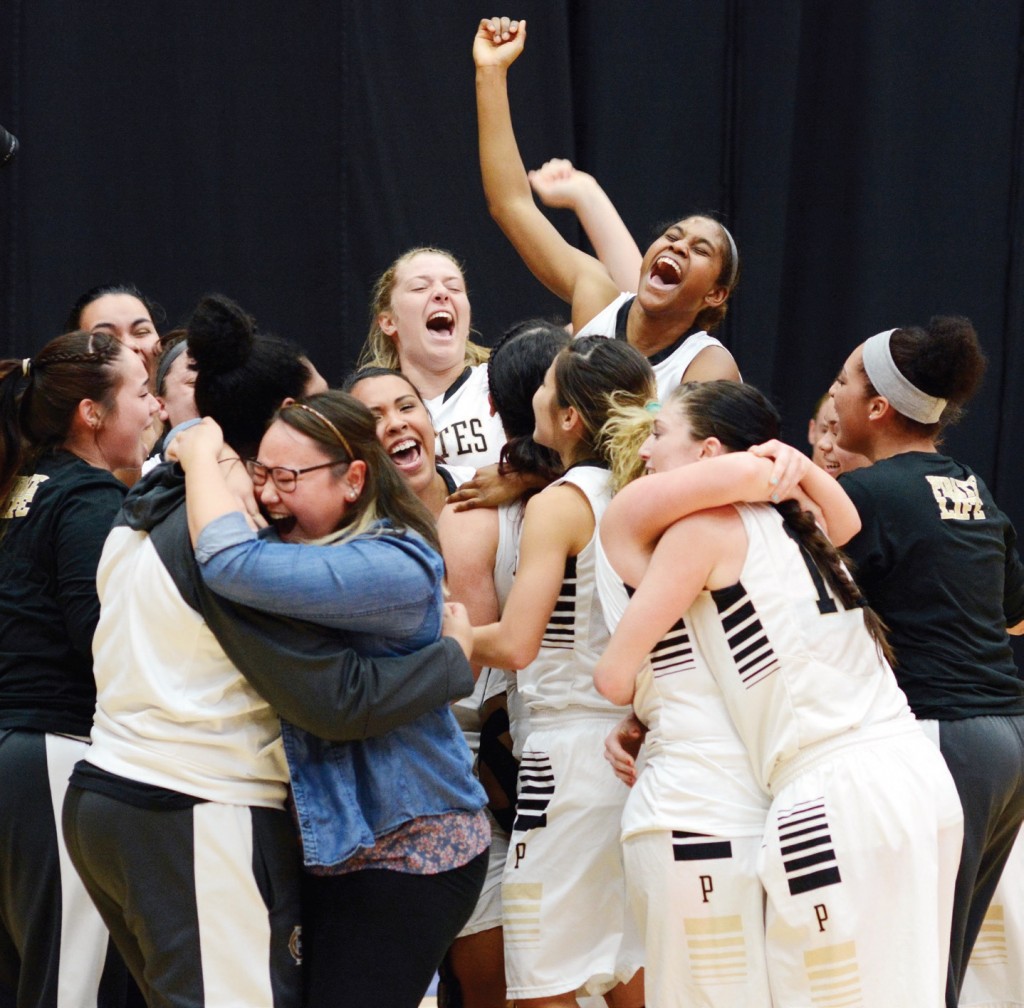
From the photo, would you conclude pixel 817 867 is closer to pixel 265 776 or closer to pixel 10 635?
pixel 265 776

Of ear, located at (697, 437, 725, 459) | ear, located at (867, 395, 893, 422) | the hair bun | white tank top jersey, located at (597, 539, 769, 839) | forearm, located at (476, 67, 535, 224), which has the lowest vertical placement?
white tank top jersey, located at (597, 539, 769, 839)

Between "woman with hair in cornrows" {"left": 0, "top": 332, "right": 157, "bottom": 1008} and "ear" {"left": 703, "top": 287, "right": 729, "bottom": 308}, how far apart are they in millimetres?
1668

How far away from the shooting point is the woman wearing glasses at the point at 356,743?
2.14m

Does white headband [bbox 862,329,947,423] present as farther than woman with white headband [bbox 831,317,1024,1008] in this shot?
Yes

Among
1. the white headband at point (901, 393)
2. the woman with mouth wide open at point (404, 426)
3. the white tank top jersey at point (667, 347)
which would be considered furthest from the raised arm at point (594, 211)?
the white headband at point (901, 393)

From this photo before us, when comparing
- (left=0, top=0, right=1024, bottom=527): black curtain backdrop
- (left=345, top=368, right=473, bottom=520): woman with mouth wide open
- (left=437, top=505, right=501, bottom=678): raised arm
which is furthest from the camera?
(left=0, top=0, right=1024, bottom=527): black curtain backdrop

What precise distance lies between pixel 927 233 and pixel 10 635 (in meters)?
3.92

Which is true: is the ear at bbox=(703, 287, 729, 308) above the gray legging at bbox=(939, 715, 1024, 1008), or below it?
above

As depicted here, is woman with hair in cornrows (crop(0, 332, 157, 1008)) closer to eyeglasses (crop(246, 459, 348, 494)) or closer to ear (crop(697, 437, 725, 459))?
eyeglasses (crop(246, 459, 348, 494))

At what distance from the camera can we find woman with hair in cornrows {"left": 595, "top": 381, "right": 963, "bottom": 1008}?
228 centimetres

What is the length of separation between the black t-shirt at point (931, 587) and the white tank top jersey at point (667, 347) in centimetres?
77

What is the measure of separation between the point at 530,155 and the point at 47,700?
3.22m

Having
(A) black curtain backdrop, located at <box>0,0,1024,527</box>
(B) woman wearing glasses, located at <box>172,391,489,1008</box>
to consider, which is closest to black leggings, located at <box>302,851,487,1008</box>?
(B) woman wearing glasses, located at <box>172,391,489,1008</box>

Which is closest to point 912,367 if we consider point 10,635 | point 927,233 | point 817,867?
point 817,867
